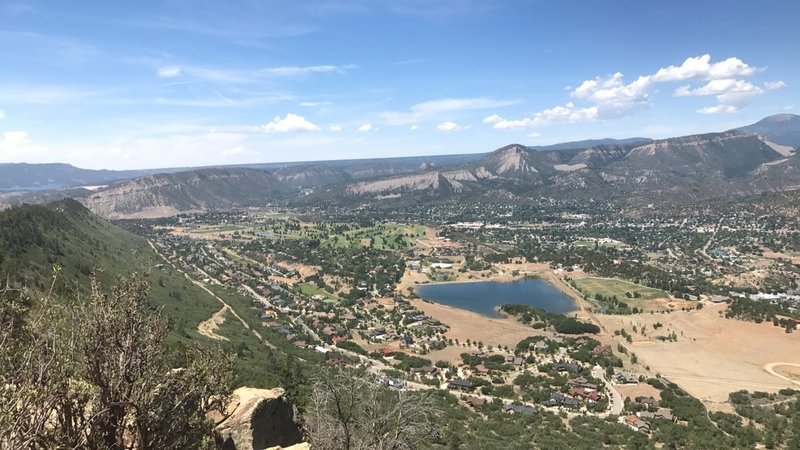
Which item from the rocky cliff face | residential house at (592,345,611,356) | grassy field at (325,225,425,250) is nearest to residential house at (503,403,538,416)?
residential house at (592,345,611,356)

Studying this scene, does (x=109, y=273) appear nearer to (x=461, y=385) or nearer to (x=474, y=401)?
(x=461, y=385)

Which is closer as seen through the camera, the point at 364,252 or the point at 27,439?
the point at 27,439

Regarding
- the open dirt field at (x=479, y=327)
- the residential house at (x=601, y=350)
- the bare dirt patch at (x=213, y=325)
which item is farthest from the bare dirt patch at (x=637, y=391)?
the bare dirt patch at (x=213, y=325)

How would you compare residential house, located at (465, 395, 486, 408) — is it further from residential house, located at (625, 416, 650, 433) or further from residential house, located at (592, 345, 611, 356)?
residential house, located at (592, 345, 611, 356)

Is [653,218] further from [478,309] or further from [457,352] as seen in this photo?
[457,352]

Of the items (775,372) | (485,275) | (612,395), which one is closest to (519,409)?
(612,395)

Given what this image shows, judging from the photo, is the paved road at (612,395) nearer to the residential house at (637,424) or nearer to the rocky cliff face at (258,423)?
the residential house at (637,424)

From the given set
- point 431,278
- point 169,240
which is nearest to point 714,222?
point 431,278

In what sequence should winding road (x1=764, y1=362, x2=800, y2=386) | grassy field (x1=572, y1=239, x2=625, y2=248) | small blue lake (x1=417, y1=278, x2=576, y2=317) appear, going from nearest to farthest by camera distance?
winding road (x1=764, y1=362, x2=800, y2=386) → small blue lake (x1=417, y1=278, x2=576, y2=317) → grassy field (x1=572, y1=239, x2=625, y2=248)
